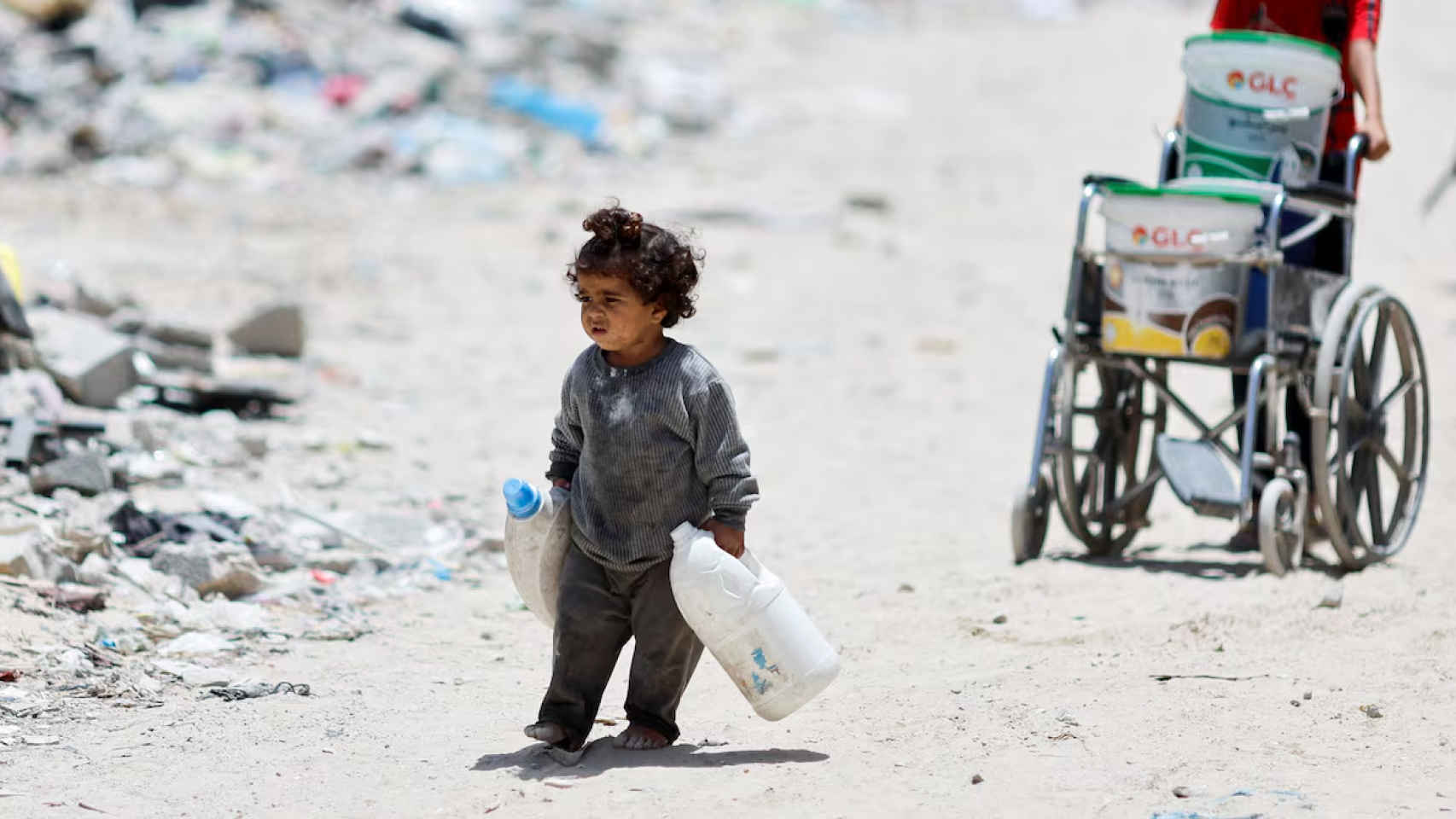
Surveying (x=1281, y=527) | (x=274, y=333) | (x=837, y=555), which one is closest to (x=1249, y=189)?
(x=1281, y=527)

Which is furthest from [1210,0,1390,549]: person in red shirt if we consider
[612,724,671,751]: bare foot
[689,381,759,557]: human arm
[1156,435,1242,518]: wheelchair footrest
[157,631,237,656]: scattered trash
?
[157,631,237,656]: scattered trash

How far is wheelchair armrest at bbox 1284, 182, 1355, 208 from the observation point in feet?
16.6

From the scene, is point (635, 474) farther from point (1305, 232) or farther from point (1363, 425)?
point (1363, 425)

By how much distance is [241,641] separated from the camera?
4824 mm

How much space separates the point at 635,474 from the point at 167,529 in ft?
7.93

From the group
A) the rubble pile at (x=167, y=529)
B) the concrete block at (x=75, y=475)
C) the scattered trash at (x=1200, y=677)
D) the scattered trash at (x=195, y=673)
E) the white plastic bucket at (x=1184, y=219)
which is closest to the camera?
the scattered trash at (x=1200, y=677)

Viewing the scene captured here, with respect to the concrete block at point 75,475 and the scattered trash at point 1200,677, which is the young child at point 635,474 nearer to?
the scattered trash at point 1200,677

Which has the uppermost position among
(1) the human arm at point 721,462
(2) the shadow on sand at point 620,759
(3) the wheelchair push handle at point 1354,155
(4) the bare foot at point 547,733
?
(3) the wheelchair push handle at point 1354,155

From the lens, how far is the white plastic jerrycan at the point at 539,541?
3766mm

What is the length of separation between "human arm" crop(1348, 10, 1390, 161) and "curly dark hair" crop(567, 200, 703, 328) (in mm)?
2633

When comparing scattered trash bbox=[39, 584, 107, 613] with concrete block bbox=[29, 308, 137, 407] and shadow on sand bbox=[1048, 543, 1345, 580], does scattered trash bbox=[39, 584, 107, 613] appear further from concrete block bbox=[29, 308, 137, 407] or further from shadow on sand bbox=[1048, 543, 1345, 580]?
shadow on sand bbox=[1048, 543, 1345, 580]

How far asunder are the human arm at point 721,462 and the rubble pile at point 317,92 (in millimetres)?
11298

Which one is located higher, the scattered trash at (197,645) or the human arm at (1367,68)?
the human arm at (1367,68)

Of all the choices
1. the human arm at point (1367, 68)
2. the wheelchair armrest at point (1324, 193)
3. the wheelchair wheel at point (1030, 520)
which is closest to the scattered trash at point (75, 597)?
the wheelchair wheel at point (1030, 520)
